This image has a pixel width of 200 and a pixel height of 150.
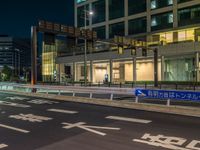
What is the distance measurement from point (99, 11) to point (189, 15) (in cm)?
2423

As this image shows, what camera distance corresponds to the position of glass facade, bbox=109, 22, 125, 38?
63156 mm

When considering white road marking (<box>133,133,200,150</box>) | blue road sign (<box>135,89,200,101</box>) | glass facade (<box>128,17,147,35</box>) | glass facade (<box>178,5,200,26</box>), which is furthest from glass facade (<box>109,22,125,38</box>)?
white road marking (<box>133,133,200,150</box>)

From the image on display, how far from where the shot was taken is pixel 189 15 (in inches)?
2008

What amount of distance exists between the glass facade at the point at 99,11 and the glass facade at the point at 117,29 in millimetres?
4080

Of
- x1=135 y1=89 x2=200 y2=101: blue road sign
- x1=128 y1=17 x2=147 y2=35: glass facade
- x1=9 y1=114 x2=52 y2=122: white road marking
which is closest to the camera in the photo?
x1=9 y1=114 x2=52 y2=122: white road marking

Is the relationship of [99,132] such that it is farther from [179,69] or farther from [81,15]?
[81,15]

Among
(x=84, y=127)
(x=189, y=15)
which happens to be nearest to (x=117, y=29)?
(x=189, y=15)

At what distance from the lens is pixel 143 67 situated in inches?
2232

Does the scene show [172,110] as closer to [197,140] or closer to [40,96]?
[197,140]

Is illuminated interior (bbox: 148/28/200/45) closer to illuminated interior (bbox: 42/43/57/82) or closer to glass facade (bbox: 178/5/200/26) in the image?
glass facade (bbox: 178/5/200/26)

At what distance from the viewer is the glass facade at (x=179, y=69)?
48.4 metres

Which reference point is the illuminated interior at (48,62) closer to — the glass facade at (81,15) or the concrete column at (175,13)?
the glass facade at (81,15)

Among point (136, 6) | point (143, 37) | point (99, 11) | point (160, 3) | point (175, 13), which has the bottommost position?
point (143, 37)

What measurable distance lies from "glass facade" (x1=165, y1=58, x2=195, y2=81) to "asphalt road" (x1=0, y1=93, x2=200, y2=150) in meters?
36.9
